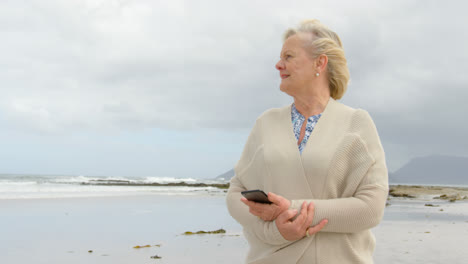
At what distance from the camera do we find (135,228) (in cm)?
851

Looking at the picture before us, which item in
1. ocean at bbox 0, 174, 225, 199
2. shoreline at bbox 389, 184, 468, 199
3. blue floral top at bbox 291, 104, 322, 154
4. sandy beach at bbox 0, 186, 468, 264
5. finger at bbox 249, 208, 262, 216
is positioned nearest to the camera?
finger at bbox 249, 208, 262, 216

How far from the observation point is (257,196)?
1.76 meters

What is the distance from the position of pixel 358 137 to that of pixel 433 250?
17.1 feet

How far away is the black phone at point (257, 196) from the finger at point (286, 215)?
70mm

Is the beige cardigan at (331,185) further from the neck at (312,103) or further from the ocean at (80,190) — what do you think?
the ocean at (80,190)

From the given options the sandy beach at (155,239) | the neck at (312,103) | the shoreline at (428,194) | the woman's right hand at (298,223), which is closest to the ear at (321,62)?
the neck at (312,103)

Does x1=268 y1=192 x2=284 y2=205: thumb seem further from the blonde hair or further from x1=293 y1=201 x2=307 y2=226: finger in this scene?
the blonde hair

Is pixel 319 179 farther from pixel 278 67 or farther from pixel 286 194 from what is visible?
pixel 278 67

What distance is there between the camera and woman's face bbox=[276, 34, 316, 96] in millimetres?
1996

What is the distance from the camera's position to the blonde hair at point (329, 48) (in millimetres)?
1989

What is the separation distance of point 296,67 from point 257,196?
0.60 metres

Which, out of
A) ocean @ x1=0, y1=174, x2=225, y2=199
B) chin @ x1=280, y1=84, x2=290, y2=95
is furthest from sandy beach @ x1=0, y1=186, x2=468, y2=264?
ocean @ x1=0, y1=174, x2=225, y2=199

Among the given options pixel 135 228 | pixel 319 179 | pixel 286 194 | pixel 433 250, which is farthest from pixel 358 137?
pixel 135 228

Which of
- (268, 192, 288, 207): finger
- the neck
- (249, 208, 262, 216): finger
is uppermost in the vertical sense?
the neck
